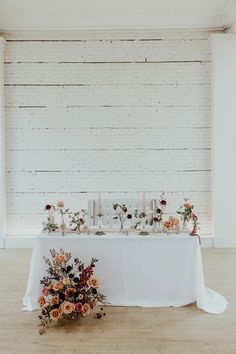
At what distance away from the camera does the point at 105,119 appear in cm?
689

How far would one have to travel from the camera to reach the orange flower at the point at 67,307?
11.1 feet

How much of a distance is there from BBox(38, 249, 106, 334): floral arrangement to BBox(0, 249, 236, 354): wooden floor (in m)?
0.13

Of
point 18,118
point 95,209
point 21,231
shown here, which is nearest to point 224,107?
point 95,209

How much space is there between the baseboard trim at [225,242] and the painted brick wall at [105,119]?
33 cm

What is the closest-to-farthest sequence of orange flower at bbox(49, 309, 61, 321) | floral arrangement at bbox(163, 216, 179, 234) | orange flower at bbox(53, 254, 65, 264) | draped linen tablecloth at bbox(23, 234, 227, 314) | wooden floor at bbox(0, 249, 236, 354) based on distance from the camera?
wooden floor at bbox(0, 249, 236, 354) → orange flower at bbox(49, 309, 61, 321) → orange flower at bbox(53, 254, 65, 264) → draped linen tablecloth at bbox(23, 234, 227, 314) → floral arrangement at bbox(163, 216, 179, 234)

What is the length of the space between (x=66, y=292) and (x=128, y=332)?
0.65m

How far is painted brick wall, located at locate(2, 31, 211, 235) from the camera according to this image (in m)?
6.84

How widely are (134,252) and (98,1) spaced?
3886 mm

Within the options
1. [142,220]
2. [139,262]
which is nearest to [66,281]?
[139,262]

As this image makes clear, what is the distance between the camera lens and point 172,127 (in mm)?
6895

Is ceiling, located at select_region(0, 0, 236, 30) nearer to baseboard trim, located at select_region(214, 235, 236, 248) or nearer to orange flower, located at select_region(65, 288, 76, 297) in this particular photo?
baseboard trim, located at select_region(214, 235, 236, 248)

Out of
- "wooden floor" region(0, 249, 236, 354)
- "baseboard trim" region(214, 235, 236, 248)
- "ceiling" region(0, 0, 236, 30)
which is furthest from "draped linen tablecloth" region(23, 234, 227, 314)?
"ceiling" region(0, 0, 236, 30)

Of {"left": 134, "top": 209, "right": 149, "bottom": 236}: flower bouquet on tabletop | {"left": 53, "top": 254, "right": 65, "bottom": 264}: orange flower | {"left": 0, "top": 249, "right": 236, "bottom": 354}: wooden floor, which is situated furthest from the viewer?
{"left": 134, "top": 209, "right": 149, "bottom": 236}: flower bouquet on tabletop

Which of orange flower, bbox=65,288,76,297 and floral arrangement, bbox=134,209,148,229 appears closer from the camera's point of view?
orange flower, bbox=65,288,76,297
